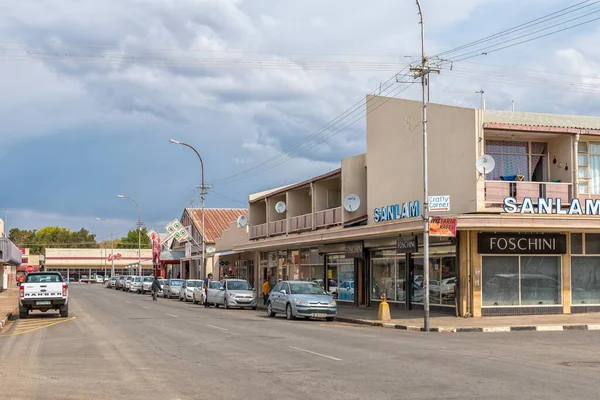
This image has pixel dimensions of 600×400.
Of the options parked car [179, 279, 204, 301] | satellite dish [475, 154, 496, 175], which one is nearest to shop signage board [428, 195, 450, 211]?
satellite dish [475, 154, 496, 175]

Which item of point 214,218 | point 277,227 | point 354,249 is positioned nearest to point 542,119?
point 354,249

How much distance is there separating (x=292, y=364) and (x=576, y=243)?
19.4 metres

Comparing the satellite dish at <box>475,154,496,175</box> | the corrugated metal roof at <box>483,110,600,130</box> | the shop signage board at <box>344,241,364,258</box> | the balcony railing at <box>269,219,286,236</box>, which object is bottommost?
the shop signage board at <box>344,241,364,258</box>

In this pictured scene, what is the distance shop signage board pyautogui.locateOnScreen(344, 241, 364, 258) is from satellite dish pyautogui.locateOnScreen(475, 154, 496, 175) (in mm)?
10168

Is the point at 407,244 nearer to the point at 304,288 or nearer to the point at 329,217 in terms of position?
the point at 304,288

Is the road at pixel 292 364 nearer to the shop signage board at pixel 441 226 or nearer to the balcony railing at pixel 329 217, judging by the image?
the shop signage board at pixel 441 226

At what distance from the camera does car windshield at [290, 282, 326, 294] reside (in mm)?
29062

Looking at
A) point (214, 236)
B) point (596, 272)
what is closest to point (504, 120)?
point (596, 272)

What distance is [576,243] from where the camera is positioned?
29.6 meters

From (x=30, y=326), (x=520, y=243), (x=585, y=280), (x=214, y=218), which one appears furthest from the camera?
(x=214, y=218)

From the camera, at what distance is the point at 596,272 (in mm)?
30047

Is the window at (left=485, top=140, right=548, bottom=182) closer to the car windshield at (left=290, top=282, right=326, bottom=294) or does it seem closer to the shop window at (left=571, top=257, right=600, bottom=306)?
the shop window at (left=571, top=257, right=600, bottom=306)

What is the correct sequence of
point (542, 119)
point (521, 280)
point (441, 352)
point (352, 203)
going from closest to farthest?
point (441, 352), point (521, 280), point (542, 119), point (352, 203)

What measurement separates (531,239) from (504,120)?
16.1 feet
